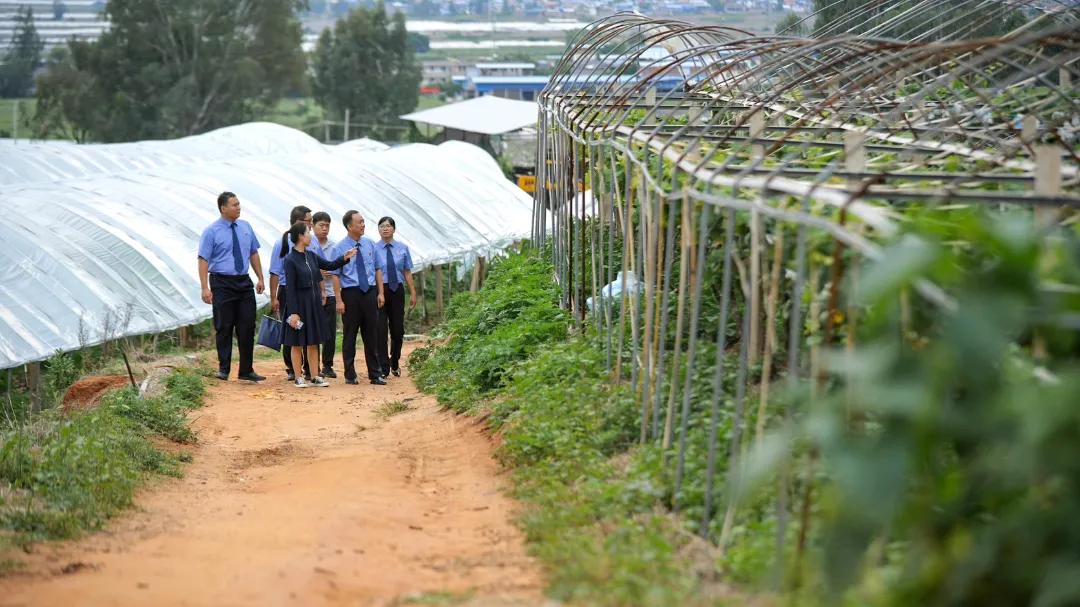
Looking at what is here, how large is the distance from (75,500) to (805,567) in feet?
13.7

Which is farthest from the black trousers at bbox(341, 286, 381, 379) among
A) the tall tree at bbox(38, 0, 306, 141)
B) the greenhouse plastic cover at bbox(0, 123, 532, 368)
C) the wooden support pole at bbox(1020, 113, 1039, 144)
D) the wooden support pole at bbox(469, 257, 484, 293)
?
the tall tree at bbox(38, 0, 306, 141)

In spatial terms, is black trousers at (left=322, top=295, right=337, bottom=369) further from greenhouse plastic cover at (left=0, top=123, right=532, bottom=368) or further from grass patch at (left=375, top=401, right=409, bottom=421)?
greenhouse plastic cover at (left=0, top=123, right=532, bottom=368)

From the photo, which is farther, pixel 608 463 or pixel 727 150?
pixel 727 150

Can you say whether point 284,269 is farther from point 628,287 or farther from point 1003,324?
point 1003,324

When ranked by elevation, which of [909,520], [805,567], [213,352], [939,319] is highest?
[939,319]

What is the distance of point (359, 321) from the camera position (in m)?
11.9

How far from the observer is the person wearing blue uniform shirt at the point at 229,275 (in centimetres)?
1153

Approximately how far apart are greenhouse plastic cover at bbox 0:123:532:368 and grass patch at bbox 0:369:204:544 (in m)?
4.25

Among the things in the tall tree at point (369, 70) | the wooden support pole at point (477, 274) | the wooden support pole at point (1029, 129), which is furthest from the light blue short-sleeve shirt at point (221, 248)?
the tall tree at point (369, 70)

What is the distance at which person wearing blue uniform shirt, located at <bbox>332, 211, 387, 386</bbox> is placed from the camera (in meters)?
11.7

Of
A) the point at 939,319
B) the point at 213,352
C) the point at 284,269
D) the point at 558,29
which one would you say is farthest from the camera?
the point at 558,29

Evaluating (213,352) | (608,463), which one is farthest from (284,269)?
(608,463)

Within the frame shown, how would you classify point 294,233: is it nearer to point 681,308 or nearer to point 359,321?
point 359,321

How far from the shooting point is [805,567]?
4.29 meters
